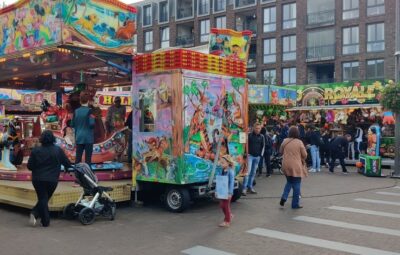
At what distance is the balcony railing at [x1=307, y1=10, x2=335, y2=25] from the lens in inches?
1542

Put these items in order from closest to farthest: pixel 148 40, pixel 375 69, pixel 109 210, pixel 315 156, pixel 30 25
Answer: pixel 109 210 < pixel 30 25 < pixel 315 156 < pixel 375 69 < pixel 148 40

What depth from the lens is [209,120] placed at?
970 cm

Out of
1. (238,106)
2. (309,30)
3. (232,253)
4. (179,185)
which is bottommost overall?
(232,253)

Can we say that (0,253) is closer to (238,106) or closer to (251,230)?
(251,230)

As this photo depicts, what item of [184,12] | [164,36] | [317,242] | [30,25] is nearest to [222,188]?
[317,242]

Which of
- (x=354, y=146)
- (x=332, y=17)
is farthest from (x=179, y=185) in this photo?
(x=332, y=17)

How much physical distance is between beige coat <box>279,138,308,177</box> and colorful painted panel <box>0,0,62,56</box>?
5.02 meters

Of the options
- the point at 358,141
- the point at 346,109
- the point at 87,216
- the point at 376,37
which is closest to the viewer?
the point at 87,216

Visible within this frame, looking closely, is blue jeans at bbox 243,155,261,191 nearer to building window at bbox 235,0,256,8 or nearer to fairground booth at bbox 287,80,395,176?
fairground booth at bbox 287,80,395,176

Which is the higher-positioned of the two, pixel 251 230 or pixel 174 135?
pixel 174 135

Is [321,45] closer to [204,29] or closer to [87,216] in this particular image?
[204,29]

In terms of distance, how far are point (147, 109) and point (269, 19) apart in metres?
36.0

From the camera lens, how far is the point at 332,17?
128 feet

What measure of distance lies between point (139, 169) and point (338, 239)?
440 cm
